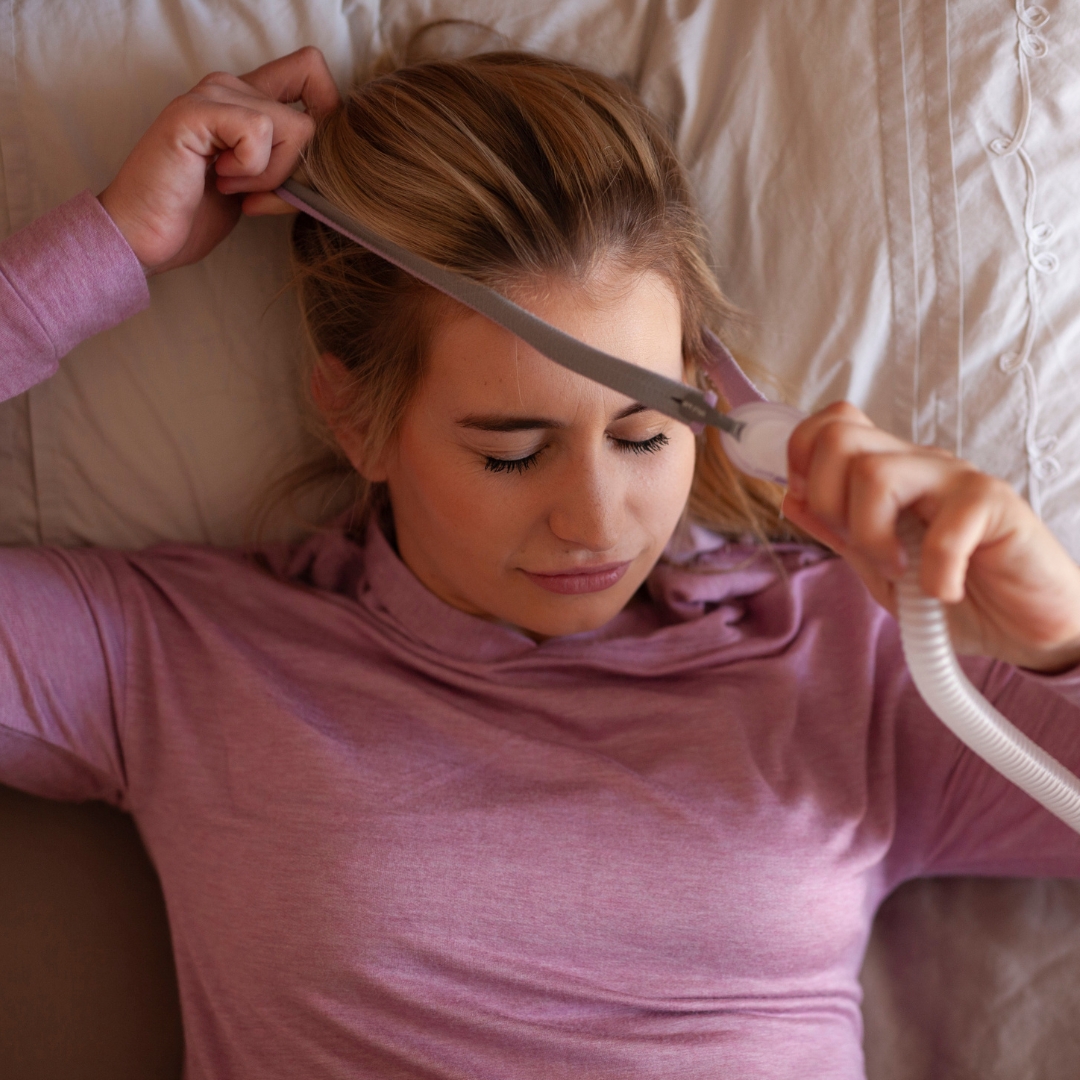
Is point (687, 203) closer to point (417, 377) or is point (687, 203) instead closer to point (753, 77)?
point (753, 77)

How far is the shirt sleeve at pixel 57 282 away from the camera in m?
1.09

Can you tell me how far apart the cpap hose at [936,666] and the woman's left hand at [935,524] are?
0.01 meters

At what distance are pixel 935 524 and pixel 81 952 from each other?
100 centimetres

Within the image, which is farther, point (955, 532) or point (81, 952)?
point (81, 952)

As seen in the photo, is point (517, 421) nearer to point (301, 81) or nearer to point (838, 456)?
point (838, 456)

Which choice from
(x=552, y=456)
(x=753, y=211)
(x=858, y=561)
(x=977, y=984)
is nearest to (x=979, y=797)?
(x=977, y=984)

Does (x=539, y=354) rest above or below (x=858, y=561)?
above

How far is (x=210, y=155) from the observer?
113 centimetres

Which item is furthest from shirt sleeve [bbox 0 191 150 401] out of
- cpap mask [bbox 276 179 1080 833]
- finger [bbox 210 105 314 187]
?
cpap mask [bbox 276 179 1080 833]

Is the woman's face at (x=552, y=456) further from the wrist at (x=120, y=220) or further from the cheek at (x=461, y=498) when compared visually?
the wrist at (x=120, y=220)

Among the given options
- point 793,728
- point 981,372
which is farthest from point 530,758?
point 981,372

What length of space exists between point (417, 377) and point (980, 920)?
32.4 inches

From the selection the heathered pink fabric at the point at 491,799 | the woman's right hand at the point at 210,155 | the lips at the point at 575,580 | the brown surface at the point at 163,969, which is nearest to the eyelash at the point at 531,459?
the lips at the point at 575,580

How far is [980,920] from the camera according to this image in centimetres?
124
